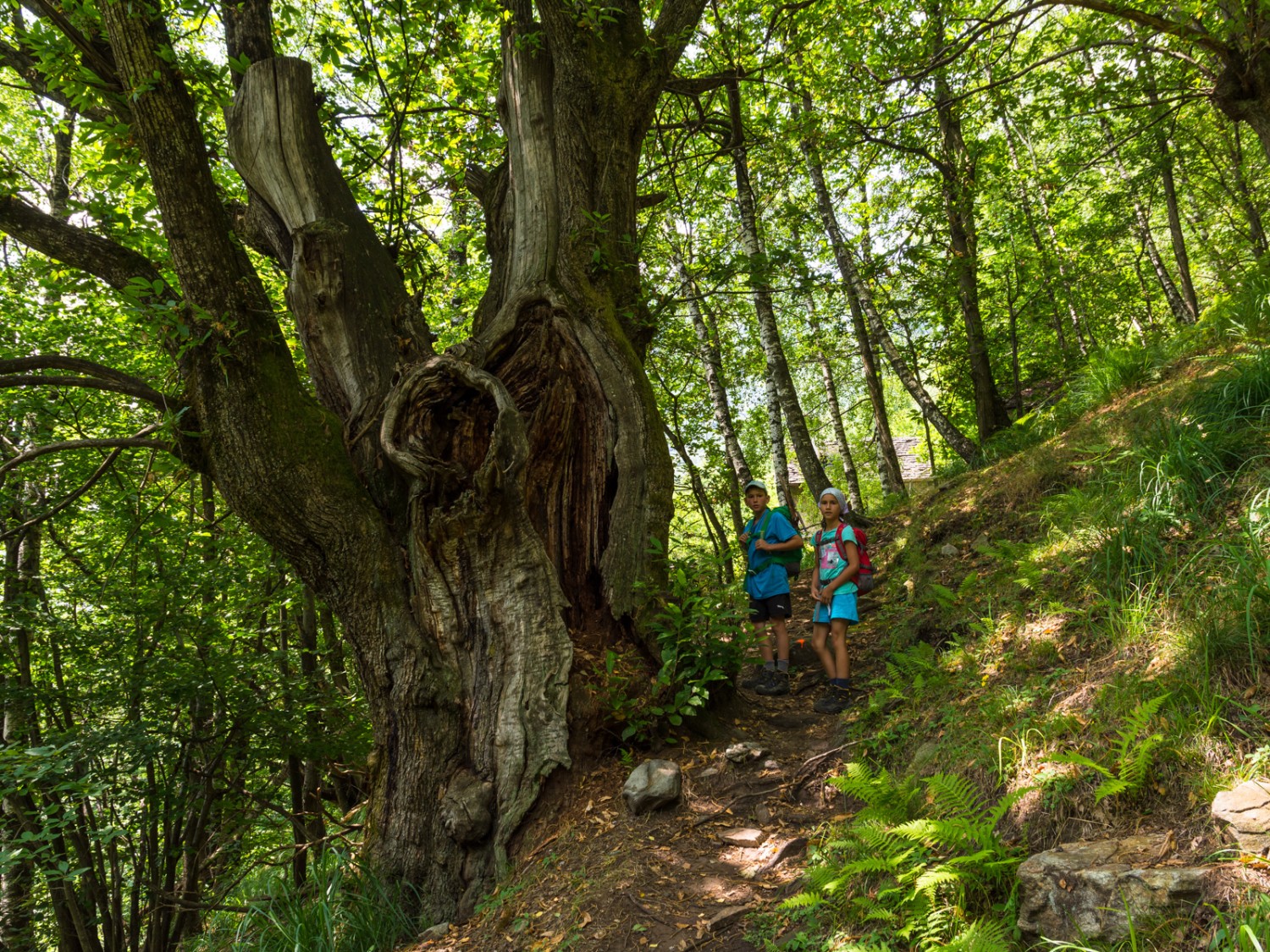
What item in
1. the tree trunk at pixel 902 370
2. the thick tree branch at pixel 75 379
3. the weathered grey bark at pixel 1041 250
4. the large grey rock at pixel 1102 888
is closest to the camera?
the large grey rock at pixel 1102 888

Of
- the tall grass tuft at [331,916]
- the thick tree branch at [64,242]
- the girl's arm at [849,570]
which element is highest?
the thick tree branch at [64,242]

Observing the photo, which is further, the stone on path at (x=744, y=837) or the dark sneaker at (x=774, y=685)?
the dark sneaker at (x=774, y=685)

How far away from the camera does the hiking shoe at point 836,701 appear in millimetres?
5168

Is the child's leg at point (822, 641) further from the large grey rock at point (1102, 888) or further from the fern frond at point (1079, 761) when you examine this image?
the large grey rock at point (1102, 888)

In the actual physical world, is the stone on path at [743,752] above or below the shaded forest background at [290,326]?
below

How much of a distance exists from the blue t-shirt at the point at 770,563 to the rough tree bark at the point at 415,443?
1178 millimetres

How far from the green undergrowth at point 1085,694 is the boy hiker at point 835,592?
34cm

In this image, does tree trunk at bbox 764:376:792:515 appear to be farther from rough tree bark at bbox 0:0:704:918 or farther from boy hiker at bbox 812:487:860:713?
rough tree bark at bbox 0:0:704:918

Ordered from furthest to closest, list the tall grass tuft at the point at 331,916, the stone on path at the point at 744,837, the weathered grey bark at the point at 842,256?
the weathered grey bark at the point at 842,256 < the tall grass tuft at the point at 331,916 < the stone on path at the point at 744,837

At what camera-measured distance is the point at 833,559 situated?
5527 millimetres

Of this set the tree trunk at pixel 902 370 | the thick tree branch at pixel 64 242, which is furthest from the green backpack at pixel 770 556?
the tree trunk at pixel 902 370

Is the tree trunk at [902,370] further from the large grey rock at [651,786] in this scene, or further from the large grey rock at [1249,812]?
the large grey rock at [1249,812]

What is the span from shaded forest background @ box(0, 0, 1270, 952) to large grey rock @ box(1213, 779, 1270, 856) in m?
3.06

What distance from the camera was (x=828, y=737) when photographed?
15.5 feet
